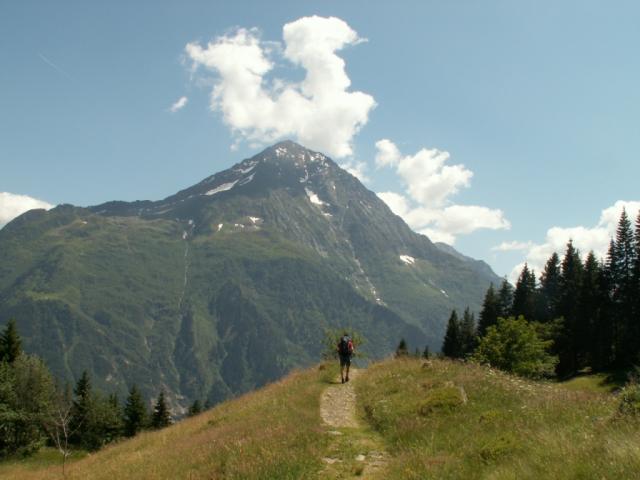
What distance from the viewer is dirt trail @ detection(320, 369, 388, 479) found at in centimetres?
1257

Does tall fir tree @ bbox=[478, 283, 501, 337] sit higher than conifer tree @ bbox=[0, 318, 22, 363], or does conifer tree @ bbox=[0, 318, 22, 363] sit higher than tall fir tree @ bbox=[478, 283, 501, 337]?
tall fir tree @ bbox=[478, 283, 501, 337]

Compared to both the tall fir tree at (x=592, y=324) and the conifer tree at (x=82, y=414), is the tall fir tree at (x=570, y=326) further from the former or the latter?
the conifer tree at (x=82, y=414)

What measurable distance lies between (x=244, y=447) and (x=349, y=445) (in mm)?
3131

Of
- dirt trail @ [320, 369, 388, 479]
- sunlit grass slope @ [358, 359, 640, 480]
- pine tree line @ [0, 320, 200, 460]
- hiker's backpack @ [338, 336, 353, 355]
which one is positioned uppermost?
hiker's backpack @ [338, 336, 353, 355]

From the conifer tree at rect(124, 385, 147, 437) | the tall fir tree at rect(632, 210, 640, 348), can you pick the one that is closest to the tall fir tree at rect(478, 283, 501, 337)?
the tall fir tree at rect(632, 210, 640, 348)

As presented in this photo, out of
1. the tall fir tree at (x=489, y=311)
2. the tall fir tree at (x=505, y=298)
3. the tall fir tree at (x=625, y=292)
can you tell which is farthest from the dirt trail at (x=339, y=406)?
the tall fir tree at (x=505, y=298)

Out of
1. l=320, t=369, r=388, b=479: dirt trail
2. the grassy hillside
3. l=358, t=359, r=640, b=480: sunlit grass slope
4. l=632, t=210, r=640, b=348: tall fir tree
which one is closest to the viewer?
l=358, t=359, r=640, b=480: sunlit grass slope

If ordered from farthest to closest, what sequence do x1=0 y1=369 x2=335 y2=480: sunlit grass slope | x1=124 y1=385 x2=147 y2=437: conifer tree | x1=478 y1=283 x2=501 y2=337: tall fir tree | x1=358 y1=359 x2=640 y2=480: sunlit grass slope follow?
x1=478 y1=283 x2=501 y2=337: tall fir tree → x1=124 y1=385 x2=147 y2=437: conifer tree → x1=0 y1=369 x2=335 y2=480: sunlit grass slope → x1=358 y1=359 x2=640 y2=480: sunlit grass slope

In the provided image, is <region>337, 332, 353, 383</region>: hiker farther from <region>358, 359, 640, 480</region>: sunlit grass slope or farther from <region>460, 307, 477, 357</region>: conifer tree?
<region>460, 307, 477, 357</region>: conifer tree

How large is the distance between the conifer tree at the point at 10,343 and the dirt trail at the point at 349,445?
1912 inches

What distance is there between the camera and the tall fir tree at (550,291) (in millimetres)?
86906

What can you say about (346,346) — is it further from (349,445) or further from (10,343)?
(10,343)

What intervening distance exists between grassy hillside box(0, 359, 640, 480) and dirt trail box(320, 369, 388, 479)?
0.25 feet

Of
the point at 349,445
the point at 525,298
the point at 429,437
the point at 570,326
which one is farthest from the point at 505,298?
the point at 429,437
